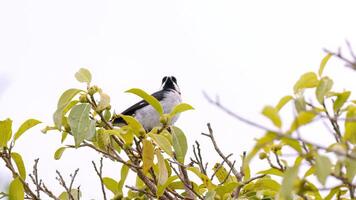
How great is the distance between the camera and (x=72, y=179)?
2.62 m

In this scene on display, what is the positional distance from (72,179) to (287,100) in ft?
3.44

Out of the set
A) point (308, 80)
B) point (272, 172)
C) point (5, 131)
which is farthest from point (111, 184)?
point (308, 80)

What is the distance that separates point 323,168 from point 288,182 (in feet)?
0.27

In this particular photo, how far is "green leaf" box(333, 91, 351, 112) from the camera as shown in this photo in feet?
6.78

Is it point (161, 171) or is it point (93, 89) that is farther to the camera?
point (93, 89)

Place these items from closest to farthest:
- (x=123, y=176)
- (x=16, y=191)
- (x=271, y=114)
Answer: (x=271, y=114) < (x=16, y=191) < (x=123, y=176)

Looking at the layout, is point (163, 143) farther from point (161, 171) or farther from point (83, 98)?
point (83, 98)

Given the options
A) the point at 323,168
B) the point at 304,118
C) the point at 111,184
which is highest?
the point at 304,118

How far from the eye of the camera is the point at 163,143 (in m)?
2.38

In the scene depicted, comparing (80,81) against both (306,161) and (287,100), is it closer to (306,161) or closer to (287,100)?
(287,100)

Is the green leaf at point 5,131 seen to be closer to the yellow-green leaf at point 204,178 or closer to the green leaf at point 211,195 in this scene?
the yellow-green leaf at point 204,178

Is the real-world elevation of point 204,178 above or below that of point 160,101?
below

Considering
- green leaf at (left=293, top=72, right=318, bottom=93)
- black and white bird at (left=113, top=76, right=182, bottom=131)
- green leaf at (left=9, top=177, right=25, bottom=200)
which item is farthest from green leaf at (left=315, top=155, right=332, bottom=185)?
black and white bird at (left=113, top=76, right=182, bottom=131)

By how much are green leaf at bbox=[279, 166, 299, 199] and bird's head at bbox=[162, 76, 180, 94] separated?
645 centimetres
